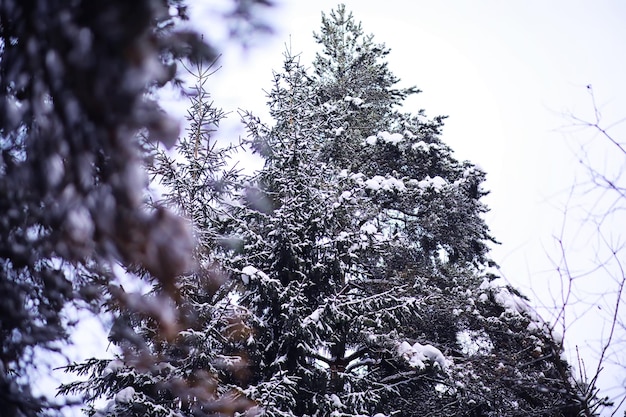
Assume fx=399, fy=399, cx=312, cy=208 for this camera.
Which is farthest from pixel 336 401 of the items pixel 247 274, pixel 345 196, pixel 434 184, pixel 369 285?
pixel 434 184

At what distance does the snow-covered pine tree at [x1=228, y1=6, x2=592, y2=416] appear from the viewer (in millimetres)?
6348

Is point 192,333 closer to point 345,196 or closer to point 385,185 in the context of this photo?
point 345,196

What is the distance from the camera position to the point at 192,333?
17.5 feet

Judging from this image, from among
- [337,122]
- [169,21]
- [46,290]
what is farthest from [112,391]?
[337,122]

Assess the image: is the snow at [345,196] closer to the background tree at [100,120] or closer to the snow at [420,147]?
the snow at [420,147]

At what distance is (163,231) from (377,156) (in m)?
9.56

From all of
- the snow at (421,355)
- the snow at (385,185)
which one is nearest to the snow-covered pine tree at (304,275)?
the snow at (385,185)

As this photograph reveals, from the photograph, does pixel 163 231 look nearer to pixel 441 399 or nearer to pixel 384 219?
pixel 441 399

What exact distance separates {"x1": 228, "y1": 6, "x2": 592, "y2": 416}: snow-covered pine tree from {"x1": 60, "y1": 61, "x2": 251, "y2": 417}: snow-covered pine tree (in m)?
0.45

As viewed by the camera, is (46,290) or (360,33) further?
(360,33)

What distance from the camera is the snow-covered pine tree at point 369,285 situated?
6348mm

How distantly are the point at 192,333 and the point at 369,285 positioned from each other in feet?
14.4

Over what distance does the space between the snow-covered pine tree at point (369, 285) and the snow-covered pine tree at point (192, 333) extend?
1.49 feet

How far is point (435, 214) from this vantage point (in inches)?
374
